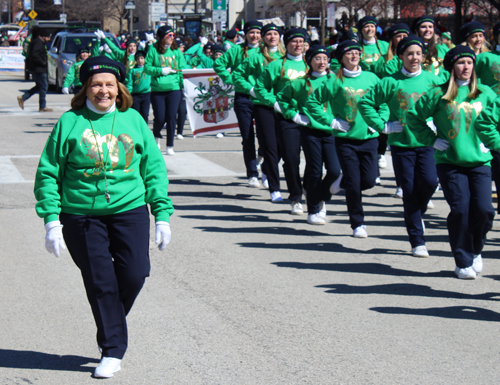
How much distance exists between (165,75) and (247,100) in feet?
8.17

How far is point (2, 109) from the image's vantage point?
21.9m

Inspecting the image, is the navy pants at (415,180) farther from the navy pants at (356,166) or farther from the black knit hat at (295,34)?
the black knit hat at (295,34)

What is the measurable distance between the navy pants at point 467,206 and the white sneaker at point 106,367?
3199mm

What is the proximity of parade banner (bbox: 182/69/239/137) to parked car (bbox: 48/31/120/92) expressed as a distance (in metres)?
14.2

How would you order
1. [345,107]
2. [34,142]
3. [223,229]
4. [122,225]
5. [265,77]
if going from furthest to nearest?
[34,142] → [265,77] → [223,229] → [345,107] → [122,225]

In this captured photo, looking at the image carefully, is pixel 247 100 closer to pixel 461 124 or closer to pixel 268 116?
pixel 268 116

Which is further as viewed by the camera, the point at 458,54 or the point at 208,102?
the point at 208,102

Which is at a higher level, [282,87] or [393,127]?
[282,87]

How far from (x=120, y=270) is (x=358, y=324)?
5.79ft

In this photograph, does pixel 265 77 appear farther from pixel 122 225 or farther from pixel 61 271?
pixel 122 225

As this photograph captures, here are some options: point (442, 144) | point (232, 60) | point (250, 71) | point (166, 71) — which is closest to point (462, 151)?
point (442, 144)

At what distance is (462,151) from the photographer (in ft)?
20.6

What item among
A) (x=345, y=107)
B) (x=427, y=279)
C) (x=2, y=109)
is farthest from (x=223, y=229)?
(x=2, y=109)

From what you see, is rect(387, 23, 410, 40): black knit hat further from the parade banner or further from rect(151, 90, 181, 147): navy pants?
the parade banner
